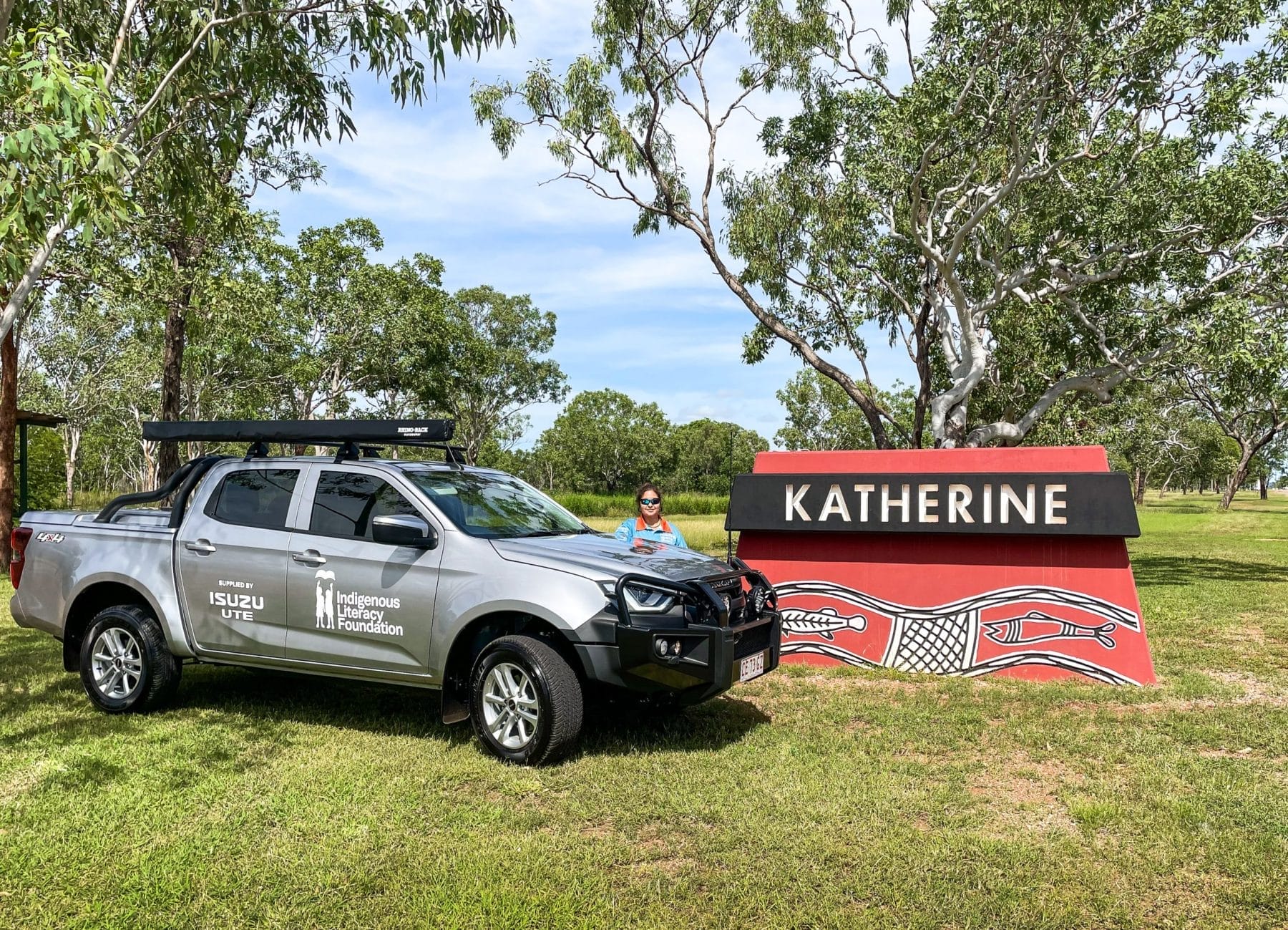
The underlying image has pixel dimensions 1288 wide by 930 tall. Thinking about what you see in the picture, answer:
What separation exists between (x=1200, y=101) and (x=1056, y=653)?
40.2ft

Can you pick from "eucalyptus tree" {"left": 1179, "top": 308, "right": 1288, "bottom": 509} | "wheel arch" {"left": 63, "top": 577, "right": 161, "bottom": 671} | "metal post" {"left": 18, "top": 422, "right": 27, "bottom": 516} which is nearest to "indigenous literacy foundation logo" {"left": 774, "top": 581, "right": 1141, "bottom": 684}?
"wheel arch" {"left": 63, "top": 577, "right": 161, "bottom": 671}

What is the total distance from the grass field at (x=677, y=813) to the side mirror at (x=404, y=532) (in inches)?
42.9

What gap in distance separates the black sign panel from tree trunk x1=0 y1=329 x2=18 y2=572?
522 inches

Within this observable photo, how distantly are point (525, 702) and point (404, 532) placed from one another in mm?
1229

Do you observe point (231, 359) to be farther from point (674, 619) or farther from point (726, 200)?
point (674, 619)

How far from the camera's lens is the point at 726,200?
20578mm

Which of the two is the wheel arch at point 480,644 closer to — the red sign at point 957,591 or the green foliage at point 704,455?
the red sign at point 957,591

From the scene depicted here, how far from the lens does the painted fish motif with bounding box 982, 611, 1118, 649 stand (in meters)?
7.65

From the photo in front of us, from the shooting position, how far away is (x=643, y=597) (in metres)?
5.48

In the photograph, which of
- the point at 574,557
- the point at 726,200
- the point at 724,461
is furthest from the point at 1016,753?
the point at 724,461

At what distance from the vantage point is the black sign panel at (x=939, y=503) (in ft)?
25.1

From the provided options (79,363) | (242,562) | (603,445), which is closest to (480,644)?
(242,562)

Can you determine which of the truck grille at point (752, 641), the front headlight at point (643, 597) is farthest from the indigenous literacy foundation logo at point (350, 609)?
the truck grille at point (752, 641)

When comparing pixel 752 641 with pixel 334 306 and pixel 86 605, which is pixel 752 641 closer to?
pixel 86 605
